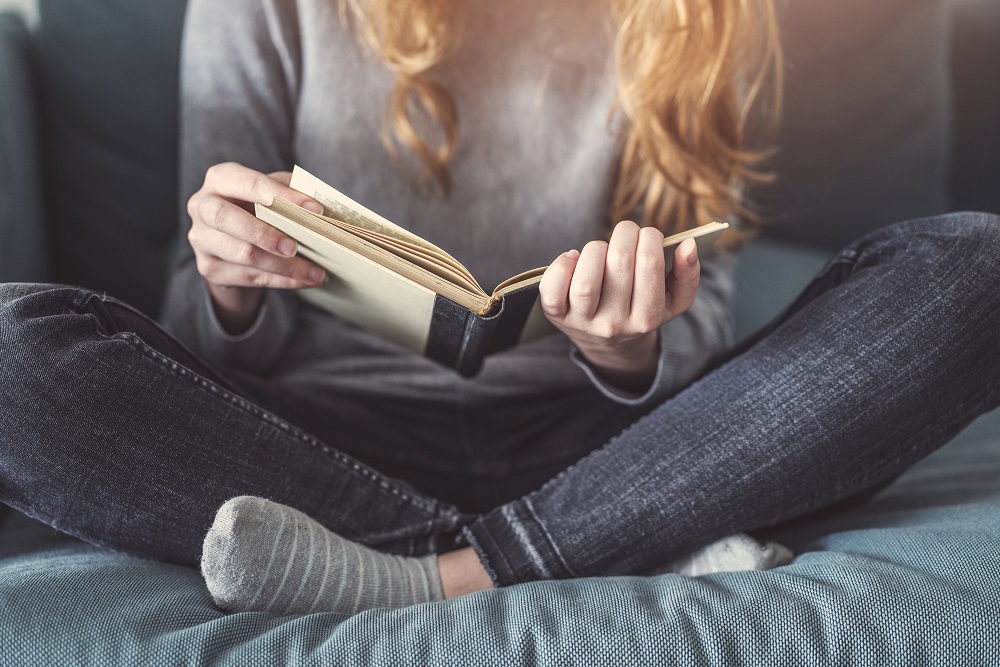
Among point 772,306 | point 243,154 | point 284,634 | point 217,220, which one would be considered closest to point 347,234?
point 217,220

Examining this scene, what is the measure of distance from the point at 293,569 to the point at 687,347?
39 centimetres

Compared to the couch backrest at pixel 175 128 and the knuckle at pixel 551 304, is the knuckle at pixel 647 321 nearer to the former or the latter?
the knuckle at pixel 551 304

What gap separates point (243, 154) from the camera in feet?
2.60

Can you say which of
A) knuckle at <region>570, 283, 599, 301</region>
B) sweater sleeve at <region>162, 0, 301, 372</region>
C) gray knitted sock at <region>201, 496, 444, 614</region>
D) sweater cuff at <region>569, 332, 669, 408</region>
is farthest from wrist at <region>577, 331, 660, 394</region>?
sweater sleeve at <region>162, 0, 301, 372</region>

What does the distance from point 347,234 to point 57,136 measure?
0.71 meters

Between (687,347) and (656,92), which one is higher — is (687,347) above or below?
below

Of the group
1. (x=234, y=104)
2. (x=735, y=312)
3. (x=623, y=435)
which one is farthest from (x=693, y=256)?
(x=735, y=312)

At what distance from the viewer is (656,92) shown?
2.53ft

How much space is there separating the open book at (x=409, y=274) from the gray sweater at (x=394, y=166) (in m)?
0.21

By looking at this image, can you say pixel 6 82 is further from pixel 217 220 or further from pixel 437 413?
pixel 437 413

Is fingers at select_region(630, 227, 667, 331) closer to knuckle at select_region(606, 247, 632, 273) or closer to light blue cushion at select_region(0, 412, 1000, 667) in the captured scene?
knuckle at select_region(606, 247, 632, 273)

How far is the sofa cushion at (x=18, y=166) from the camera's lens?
0.85 metres

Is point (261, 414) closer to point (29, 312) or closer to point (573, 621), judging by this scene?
point (29, 312)

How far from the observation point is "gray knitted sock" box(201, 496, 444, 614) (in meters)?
0.52
